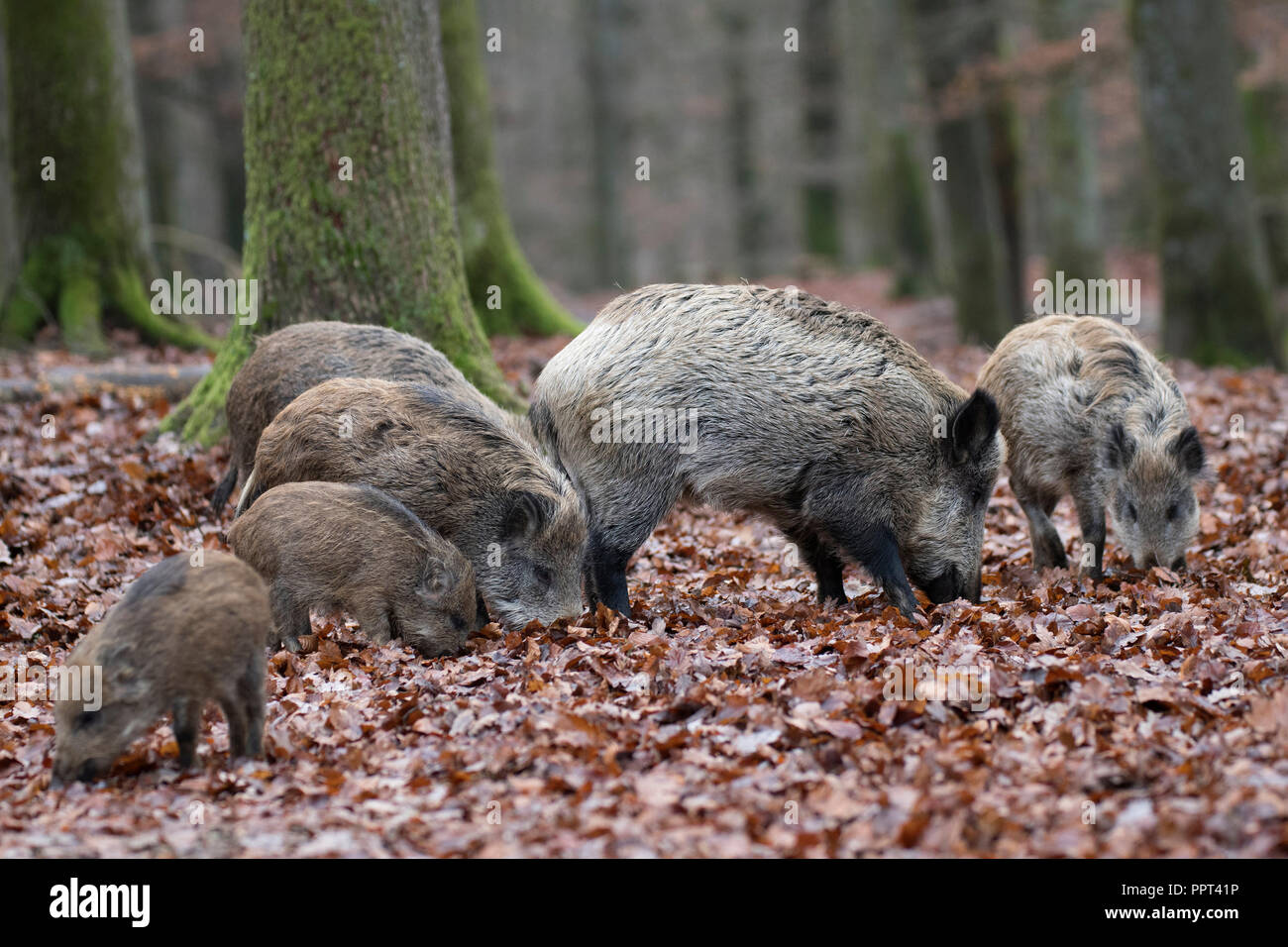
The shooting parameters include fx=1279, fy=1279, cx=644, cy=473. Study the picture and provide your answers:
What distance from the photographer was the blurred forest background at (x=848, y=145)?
1391 centimetres

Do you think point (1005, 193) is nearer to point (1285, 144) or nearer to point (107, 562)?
point (1285, 144)

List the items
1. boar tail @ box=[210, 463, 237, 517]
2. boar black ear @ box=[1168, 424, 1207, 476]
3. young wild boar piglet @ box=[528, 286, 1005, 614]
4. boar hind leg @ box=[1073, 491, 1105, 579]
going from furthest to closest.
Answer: boar tail @ box=[210, 463, 237, 517] < boar hind leg @ box=[1073, 491, 1105, 579] < boar black ear @ box=[1168, 424, 1207, 476] < young wild boar piglet @ box=[528, 286, 1005, 614]

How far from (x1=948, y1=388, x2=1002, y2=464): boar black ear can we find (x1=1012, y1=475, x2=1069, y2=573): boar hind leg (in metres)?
1.10

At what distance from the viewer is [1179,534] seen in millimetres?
7914

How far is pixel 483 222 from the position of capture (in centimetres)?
1391

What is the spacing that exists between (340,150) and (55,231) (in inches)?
216

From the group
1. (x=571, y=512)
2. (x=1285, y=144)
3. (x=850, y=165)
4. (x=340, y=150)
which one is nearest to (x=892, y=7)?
(x=850, y=165)

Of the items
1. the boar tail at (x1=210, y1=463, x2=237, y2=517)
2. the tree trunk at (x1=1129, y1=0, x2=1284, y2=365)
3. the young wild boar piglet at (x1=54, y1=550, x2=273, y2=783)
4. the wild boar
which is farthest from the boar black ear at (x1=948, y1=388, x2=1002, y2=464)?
the tree trunk at (x1=1129, y1=0, x2=1284, y2=365)

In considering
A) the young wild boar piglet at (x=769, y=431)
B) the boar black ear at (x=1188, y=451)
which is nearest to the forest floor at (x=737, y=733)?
the young wild boar piglet at (x=769, y=431)

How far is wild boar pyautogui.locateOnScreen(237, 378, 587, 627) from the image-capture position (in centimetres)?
717

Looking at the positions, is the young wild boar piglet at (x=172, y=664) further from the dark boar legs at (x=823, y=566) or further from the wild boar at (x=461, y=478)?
the dark boar legs at (x=823, y=566)

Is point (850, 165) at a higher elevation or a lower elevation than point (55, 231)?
higher

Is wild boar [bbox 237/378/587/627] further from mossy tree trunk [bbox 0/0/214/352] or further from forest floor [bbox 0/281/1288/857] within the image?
mossy tree trunk [bbox 0/0/214/352]

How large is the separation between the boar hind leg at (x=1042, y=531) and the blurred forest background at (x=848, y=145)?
484cm
